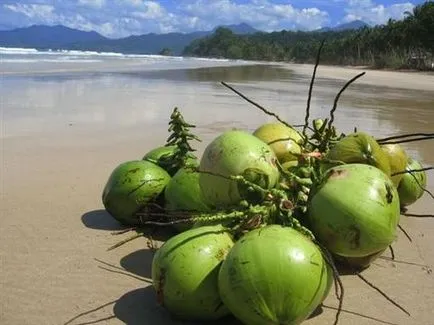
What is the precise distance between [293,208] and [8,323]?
4.68ft

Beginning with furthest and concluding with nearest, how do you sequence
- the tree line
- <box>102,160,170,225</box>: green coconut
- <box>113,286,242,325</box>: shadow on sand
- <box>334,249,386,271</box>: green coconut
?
the tree line → <box>102,160,170,225</box>: green coconut → <box>334,249,386,271</box>: green coconut → <box>113,286,242,325</box>: shadow on sand

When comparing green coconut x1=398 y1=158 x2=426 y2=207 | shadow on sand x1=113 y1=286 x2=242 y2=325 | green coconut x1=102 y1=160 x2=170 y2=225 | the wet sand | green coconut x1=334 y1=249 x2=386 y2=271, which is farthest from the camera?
green coconut x1=398 y1=158 x2=426 y2=207

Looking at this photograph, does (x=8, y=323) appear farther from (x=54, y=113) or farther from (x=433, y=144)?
(x=54, y=113)

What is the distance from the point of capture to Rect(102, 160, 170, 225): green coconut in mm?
3865

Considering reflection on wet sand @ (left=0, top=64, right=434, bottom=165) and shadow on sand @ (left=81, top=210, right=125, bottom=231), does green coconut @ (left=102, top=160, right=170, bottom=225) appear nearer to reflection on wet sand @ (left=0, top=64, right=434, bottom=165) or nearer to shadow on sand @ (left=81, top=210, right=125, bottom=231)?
shadow on sand @ (left=81, top=210, right=125, bottom=231)

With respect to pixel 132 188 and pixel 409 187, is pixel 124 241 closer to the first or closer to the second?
pixel 132 188

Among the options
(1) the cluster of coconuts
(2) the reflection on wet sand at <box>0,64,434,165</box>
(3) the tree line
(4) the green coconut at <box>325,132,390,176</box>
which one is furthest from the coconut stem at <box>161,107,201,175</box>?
(3) the tree line

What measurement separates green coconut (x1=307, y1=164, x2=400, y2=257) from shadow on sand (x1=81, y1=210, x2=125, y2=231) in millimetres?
1858

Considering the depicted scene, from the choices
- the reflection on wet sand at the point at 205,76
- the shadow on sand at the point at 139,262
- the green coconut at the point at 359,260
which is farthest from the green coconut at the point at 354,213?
the reflection on wet sand at the point at 205,76

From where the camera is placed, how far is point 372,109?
14367 millimetres

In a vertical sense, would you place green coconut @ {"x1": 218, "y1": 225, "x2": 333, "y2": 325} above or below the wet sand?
above

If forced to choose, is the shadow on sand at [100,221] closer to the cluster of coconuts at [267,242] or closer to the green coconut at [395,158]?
the cluster of coconuts at [267,242]

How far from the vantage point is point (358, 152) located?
3.23 m

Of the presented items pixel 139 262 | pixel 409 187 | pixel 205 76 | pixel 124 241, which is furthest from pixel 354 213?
pixel 205 76
